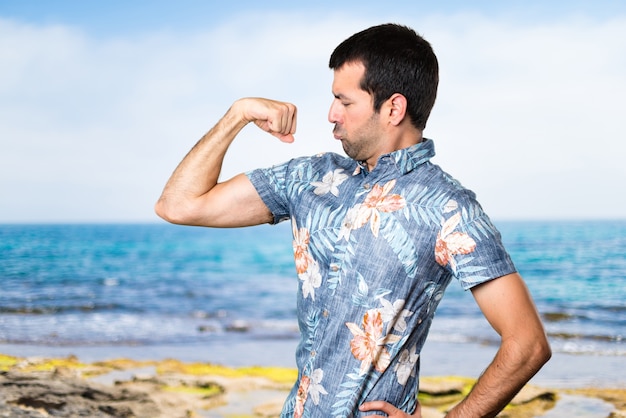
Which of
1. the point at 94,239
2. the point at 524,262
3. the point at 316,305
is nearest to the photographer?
the point at 316,305

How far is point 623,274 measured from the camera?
18875 mm

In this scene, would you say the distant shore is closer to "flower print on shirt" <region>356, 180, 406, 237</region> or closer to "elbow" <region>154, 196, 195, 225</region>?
"elbow" <region>154, 196, 195, 225</region>

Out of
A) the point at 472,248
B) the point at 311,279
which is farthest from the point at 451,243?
the point at 311,279

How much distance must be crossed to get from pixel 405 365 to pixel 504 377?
251 mm

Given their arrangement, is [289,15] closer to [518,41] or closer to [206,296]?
[518,41]

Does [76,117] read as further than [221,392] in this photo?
Yes

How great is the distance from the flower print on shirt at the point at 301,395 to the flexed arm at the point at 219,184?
1.58 ft

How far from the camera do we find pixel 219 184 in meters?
2.37

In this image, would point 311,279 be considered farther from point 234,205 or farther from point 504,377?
point 504,377

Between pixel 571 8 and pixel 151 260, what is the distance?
15.2 m

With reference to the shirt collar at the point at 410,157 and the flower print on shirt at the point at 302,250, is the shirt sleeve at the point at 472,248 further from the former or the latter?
the flower print on shirt at the point at 302,250

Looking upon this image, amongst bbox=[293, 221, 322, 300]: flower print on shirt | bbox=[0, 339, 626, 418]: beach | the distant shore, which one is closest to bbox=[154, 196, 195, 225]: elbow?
bbox=[293, 221, 322, 300]: flower print on shirt

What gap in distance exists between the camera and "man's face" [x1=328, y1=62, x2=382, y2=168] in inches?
83.4

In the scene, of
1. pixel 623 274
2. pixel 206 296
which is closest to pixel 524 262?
pixel 623 274
